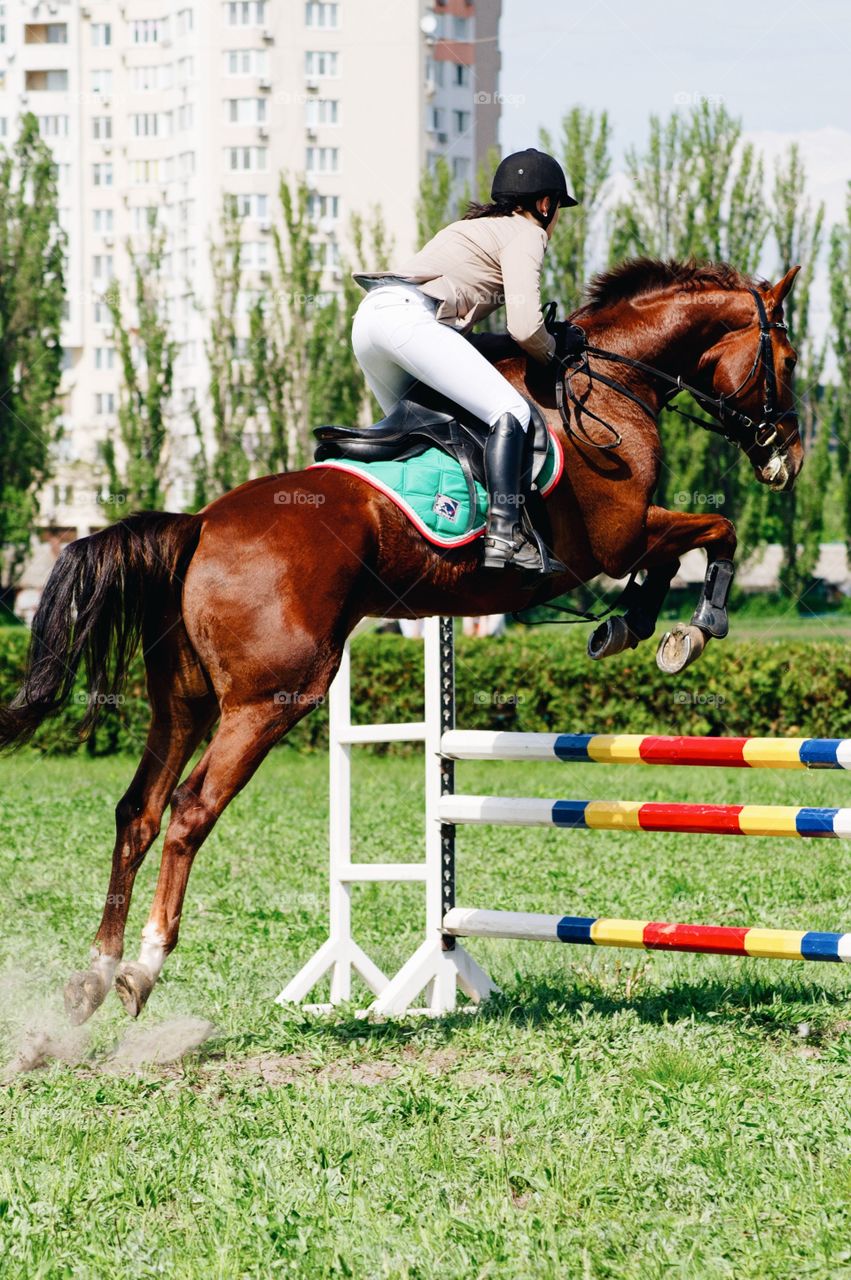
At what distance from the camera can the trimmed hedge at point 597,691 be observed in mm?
13492

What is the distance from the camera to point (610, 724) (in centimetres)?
1390

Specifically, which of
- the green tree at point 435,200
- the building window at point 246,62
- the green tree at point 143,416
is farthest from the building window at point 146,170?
the green tree at point 435,200

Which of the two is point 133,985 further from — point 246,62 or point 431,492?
point 246,62

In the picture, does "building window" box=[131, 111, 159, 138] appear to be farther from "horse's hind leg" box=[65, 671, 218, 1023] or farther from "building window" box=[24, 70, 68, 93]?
"horse's hind leg" box=[65, 671, 218, 1023]

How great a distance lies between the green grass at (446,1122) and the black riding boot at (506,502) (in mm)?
1462

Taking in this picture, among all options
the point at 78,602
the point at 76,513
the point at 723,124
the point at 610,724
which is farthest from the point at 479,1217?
the point at 76,513

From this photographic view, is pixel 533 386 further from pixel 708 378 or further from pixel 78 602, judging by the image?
pixel 78 602

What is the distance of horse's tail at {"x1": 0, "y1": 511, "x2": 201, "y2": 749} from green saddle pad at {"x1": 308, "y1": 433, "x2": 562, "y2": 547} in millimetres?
578

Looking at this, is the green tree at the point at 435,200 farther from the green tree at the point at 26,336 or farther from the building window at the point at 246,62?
the building window at the point at 246,62

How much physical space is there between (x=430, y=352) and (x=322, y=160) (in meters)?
48.8

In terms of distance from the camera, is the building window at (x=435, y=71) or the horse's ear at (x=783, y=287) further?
the building window at (x=435, y=71)

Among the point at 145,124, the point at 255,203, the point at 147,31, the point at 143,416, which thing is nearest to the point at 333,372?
the point at 143,416

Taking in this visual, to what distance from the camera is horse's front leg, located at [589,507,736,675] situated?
15.8 feet

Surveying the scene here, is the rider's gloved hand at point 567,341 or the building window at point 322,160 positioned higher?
the building window at point 322,160
